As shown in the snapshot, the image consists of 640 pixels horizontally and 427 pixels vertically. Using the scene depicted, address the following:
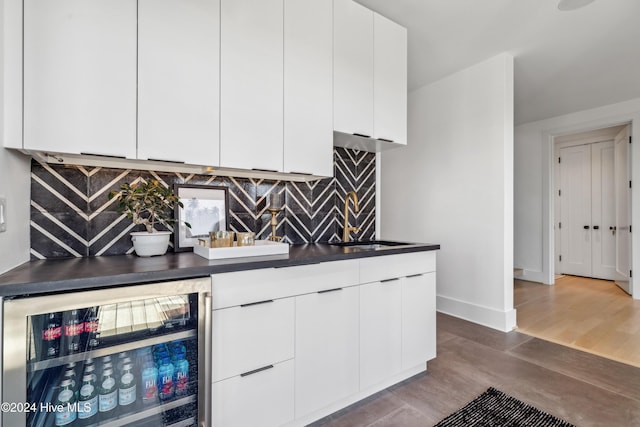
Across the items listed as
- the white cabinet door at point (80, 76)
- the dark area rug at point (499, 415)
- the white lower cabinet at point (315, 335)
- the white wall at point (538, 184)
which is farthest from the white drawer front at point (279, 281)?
the white wall at point (538, 184)

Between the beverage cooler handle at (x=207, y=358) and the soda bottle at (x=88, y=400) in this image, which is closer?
the soda bottle at (x=88, y=400)

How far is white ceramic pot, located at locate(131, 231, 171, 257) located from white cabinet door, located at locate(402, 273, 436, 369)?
4.89 ft

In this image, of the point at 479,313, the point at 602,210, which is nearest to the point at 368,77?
the point at 479,313

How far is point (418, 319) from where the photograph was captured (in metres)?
2.13

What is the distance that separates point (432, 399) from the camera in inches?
75.2

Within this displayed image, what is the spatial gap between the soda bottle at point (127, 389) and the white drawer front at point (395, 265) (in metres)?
1.21

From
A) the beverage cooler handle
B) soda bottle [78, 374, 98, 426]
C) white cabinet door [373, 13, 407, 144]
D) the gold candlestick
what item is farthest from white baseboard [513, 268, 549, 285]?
soda bottle [78, 374, 98, 426]

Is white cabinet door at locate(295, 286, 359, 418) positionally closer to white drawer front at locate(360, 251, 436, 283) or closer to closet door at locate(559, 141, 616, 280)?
white drawer front at locate(360, 251, 436, 283)

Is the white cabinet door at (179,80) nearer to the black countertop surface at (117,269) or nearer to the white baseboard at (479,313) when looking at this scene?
the black countertop surface at (117,269)

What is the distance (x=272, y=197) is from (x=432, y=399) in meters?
1.65

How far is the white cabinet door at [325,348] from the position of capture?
159 centimetres

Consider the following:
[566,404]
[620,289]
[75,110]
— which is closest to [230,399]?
[75,110]

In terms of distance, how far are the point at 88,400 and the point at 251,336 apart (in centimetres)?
64

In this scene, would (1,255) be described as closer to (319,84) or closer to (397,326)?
(319,84)
